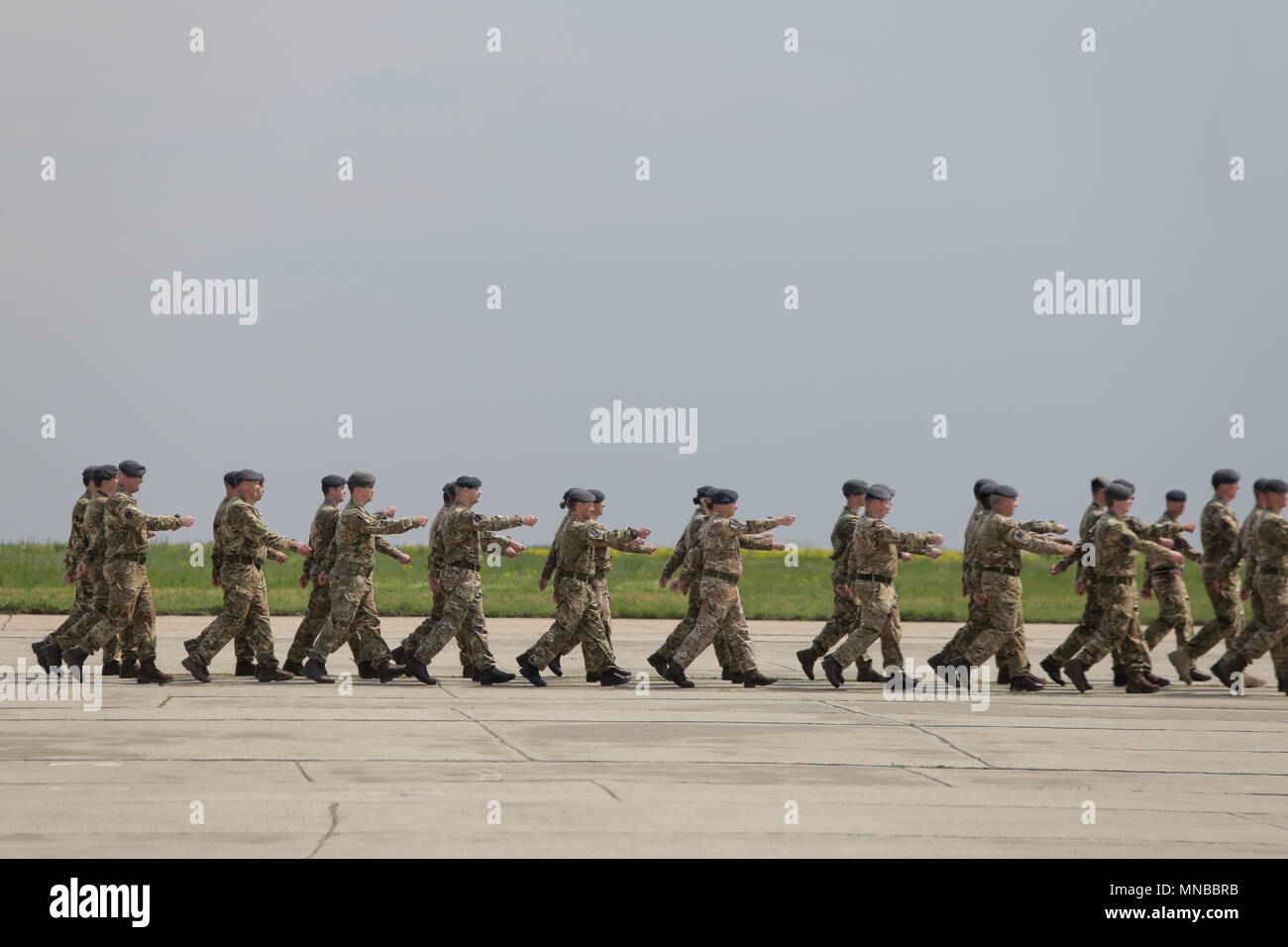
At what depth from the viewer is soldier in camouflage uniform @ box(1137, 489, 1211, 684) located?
16609 millimetres

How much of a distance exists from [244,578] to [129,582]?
108 cm

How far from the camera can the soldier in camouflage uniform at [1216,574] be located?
1658cm

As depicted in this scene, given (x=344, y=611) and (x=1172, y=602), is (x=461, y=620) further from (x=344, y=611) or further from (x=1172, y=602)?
(x=1172, y=602)

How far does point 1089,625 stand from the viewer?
1595cm

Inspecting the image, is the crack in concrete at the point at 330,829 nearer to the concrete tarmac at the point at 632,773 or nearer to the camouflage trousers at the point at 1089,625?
the concrete tarmac at the point at 632,773

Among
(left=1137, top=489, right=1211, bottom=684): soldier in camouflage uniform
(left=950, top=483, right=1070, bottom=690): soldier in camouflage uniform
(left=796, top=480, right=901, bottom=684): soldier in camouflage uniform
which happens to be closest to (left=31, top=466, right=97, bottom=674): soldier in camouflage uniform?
(left=796, top=480, right=901, bottom=684): soldier in camouflage uniform

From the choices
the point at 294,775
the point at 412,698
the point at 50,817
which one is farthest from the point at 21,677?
the point at 50,817

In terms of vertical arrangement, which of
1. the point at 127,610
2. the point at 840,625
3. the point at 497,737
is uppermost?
the point at 127,610

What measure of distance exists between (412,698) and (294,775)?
485cm

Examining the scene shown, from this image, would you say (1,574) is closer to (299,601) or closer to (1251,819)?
(299,601)

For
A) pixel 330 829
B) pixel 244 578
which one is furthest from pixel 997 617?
pixel 330 829

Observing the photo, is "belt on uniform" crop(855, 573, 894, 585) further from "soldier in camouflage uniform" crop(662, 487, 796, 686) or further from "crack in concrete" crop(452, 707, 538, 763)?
"crack in concrete" crop(452, 707, 538, 763)

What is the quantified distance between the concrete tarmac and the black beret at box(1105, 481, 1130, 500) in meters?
2.04

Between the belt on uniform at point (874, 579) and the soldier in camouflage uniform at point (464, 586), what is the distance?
3.57 meters
